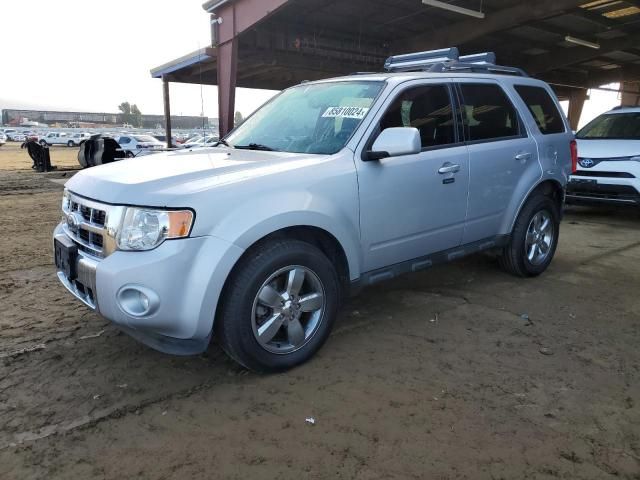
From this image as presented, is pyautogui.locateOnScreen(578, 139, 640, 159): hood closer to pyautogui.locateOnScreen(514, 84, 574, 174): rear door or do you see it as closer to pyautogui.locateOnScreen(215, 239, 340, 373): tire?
pyautogui.locateOnScreen(514, 84, 574, 174): rear door

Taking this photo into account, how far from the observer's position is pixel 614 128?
8414 mm

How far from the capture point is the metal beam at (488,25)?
11727 mm

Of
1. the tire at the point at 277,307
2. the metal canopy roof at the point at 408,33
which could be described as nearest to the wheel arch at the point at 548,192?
the tire at the point at 277,307

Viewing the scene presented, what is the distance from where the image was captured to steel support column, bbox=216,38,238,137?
40.2 feet

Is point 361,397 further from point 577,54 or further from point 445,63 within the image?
point 577,54

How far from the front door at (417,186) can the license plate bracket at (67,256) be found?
5.99 feet

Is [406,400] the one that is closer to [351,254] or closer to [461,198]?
[351,254]

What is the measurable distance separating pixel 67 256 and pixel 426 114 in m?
2.74

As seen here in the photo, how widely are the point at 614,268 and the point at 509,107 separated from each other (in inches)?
90.5

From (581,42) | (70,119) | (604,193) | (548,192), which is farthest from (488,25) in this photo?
(70,119)

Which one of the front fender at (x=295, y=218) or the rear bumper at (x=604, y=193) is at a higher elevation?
the front fender at (x=295, y=218)

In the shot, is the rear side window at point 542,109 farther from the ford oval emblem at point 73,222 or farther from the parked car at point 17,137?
the parked car at point 17,137

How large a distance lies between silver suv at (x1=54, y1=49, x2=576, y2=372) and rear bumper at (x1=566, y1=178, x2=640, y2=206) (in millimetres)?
3354

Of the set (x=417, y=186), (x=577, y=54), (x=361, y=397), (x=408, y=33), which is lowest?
(x=361, y=397)
